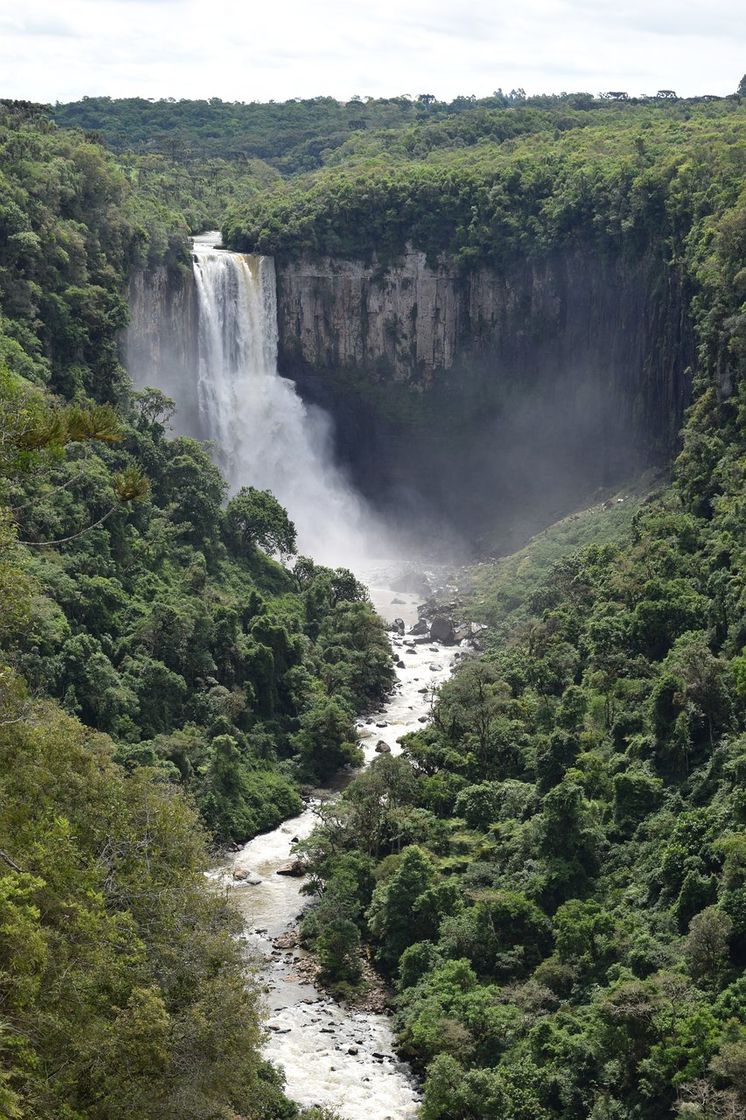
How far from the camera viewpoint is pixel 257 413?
79.0m

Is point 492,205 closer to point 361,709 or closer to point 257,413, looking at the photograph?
point 257,413

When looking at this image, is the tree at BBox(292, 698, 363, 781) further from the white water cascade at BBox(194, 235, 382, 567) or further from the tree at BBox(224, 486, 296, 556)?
the white water cascade at BBox(194, 235, 382, 567)

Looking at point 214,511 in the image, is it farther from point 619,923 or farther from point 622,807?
point 619,923

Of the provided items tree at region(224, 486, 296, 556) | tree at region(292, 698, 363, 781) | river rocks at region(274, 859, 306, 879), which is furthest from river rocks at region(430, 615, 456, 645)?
river rocks at region(274, 859, 306, 879)

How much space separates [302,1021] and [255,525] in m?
28.0

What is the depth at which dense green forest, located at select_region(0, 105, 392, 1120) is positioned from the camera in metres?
25.9

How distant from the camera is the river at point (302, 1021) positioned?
1412 inches

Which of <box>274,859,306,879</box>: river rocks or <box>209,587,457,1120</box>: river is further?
<box>274,859,306,879</box>: river rocks

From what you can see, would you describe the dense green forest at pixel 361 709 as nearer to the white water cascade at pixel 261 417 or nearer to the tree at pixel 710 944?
the tree at pixel 710 944

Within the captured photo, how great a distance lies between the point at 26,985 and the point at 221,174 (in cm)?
8215

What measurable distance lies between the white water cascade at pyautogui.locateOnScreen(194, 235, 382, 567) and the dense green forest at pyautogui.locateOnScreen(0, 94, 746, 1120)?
2802mm

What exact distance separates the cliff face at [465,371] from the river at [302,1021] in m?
31.5

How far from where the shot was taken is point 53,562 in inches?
2052

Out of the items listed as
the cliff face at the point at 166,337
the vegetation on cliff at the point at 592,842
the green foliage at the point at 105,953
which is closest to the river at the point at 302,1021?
the vegetation on cliff at the point at 592,842
